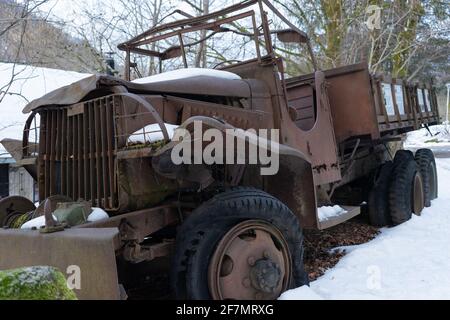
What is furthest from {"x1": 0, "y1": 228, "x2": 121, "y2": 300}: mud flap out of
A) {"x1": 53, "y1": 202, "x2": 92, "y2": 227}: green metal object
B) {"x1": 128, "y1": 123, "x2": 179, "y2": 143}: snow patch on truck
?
{"x1": 128, "y1": 123, "x2": 179, "y2": 143}: snow patch on truck

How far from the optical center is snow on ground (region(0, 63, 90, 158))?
35.1ft

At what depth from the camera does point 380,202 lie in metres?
6.80

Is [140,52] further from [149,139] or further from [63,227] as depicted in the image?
[63,227]

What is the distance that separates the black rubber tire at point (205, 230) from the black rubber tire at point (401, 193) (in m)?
3.50

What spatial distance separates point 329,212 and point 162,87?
2336 mm

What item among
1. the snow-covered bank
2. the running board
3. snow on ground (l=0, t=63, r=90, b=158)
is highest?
snow on ground (l=0, t=63, r=90, b=158)

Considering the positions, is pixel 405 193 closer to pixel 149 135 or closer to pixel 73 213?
pixel 149 135

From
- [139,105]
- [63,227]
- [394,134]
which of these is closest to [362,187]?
[394,134]

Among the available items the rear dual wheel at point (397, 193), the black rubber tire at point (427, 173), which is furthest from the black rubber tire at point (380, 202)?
the black rubber tire at point (427, 173)

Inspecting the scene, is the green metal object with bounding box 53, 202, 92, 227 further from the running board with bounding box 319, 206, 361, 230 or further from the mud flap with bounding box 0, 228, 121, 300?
the running board with bounding box 319, 206, 361, 230

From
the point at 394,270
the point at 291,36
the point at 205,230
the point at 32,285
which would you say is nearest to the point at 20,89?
the point at 291,36

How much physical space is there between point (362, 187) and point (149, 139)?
461 centimetres

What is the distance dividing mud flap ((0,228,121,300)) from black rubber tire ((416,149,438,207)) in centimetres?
602

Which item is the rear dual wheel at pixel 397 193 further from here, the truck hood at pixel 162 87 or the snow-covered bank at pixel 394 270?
the truck hood at pixel 162 87
